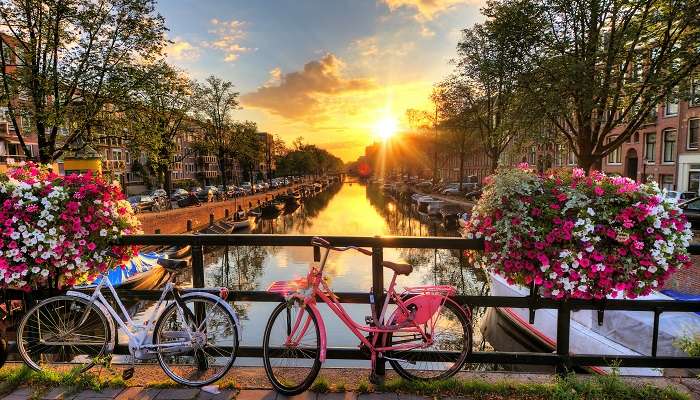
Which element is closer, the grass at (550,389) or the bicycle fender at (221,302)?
the grass at (550,389)

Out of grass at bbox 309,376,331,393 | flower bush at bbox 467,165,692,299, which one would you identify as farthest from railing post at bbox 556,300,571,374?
grass at bbox 309,376,331,393

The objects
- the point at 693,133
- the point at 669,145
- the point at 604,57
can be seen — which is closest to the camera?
the point at 604,57

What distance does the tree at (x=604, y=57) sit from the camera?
1529 centimetres

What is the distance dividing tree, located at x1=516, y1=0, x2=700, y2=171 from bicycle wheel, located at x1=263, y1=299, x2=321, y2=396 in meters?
15.8

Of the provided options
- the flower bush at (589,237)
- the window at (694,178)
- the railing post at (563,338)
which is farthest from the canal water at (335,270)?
the window at (694,178)

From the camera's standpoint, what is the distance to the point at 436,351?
362cm

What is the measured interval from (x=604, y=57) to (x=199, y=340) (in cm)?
1809

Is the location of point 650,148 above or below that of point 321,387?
above

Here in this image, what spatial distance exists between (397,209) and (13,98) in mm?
40664

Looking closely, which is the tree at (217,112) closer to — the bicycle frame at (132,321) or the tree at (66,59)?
the tree at (66,59)

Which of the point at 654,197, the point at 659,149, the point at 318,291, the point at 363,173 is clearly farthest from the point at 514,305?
the point at 363,173

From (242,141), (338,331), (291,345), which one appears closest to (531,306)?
(291,345)

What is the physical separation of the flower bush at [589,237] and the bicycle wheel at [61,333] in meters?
3.62

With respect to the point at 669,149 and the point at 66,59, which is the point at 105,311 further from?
the point at 669,149
